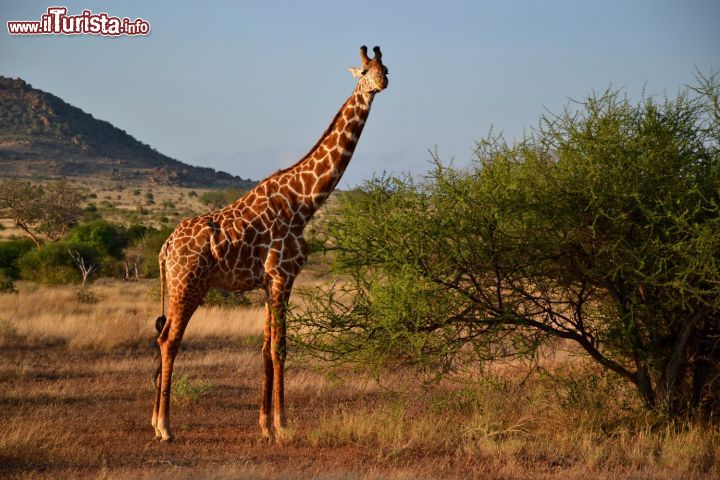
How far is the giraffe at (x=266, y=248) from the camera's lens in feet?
29.0

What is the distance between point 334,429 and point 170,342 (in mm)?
1863

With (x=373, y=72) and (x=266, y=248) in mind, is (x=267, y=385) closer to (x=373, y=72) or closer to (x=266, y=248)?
(x=266, y=248)

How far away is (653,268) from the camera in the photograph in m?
7.90

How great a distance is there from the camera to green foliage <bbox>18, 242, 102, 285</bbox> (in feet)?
87.6

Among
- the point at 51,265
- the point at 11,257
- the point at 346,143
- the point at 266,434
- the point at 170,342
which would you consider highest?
the point at 346,143

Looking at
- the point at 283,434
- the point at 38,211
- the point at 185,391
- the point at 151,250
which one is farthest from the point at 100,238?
the point at 283,434

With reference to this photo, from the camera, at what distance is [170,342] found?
8820mm

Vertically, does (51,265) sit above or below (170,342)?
above

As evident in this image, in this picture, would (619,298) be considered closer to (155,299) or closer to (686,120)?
(686,120)

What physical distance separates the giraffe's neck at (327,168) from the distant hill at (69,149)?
77.3 metres

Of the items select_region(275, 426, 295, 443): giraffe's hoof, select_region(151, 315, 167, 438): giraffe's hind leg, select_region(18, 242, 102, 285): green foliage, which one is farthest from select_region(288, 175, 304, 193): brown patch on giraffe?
select_region(18, 242, 102, 285): green foliage

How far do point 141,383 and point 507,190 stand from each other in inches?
254

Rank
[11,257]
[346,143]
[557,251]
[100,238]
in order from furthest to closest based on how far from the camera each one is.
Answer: [100,238] < [11,257] < [346,143] < [557,251]

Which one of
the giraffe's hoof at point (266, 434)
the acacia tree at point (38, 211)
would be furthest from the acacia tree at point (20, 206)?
the giraffe's hoof at point (266, 434)
